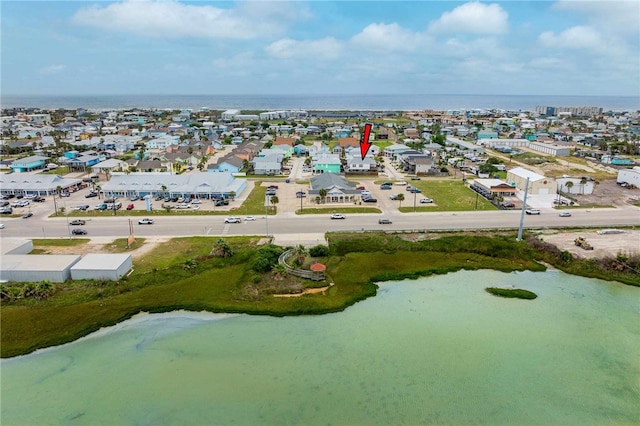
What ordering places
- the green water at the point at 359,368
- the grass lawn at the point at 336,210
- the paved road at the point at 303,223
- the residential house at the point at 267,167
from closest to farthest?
the green water at the point at 359,368
the paved road at the point at 303,223
the grass lawn at the point at 336,210
the residential house at the point at 267,167

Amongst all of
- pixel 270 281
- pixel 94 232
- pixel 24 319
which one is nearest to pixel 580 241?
pixel 270 281

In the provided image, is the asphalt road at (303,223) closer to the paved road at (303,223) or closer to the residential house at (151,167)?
the paved road at (303,223)

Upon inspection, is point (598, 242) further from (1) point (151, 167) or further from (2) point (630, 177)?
(1) point (151, 167)

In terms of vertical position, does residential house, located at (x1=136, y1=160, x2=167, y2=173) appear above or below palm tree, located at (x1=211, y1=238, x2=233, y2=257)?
above

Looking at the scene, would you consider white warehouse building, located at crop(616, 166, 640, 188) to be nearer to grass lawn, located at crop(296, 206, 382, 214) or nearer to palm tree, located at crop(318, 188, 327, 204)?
grass lawn, located at crop(296, 206, 382, 214)

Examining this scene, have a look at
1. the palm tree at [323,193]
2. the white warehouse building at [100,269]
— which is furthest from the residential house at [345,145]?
the white warehouse building at [100,269]

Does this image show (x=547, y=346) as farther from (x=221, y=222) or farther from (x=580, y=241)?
(x=221, y=222)

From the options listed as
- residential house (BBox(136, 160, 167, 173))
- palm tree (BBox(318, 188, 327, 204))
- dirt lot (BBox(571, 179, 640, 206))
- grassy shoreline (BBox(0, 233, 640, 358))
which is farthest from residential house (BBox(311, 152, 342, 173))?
dirt lot (BBox(571, 179, 640, 206))

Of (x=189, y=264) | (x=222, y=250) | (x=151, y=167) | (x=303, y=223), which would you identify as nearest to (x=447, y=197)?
(x=303, y=223)
